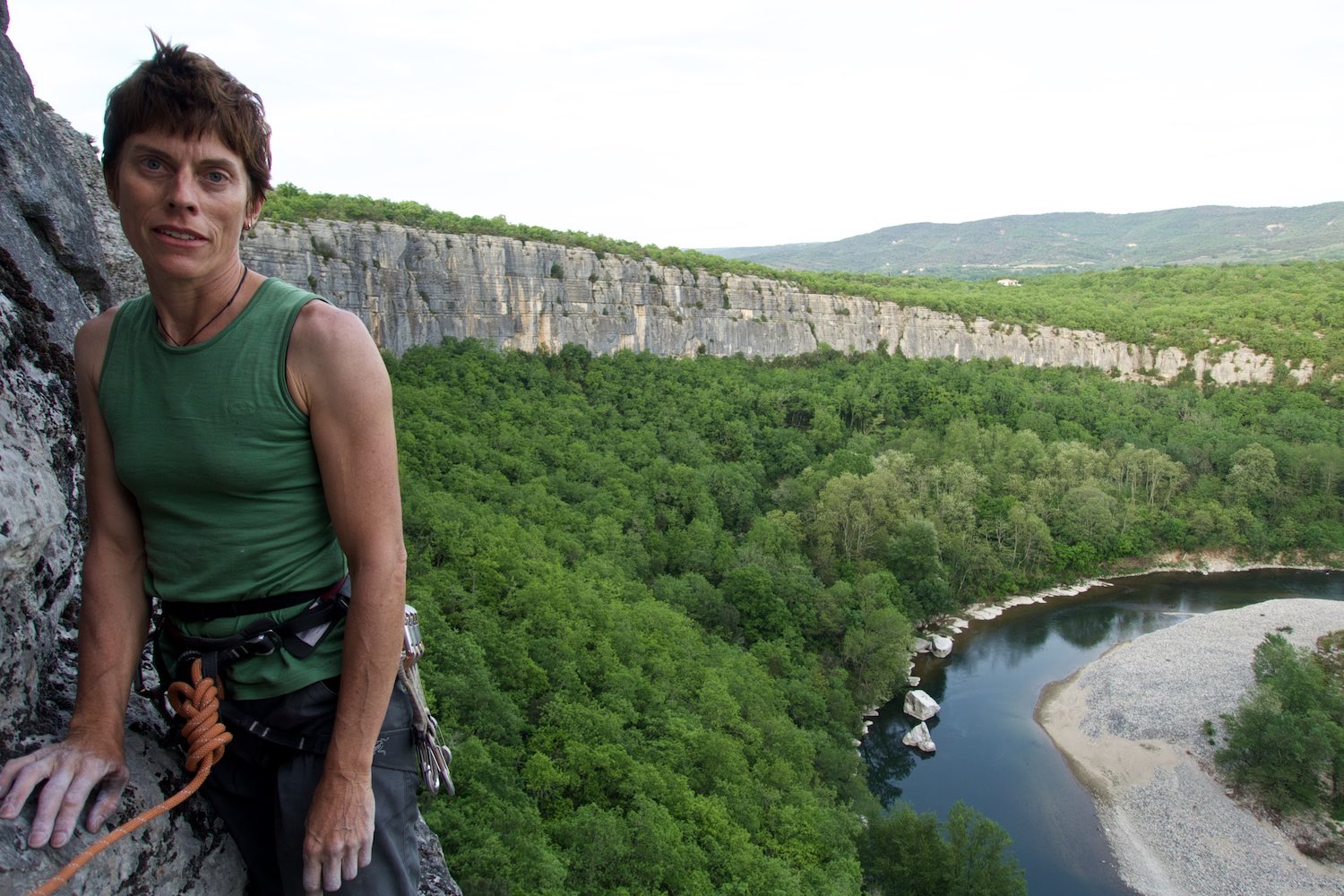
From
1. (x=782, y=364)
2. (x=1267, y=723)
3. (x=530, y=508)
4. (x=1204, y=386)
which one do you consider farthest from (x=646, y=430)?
(x=1204, y=386)

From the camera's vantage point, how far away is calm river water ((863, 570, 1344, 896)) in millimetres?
18609

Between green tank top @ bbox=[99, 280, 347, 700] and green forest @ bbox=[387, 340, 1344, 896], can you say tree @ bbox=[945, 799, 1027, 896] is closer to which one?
green forest @ bbox=[387, 340, 1344, 896]

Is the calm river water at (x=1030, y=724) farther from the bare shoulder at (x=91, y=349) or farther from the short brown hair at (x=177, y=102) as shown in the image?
the short brown hair at (x=177, y=102)

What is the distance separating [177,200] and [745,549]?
26.6 m

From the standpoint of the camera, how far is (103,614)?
2.01 metres

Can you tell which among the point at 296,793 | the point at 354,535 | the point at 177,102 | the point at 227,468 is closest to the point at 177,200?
the point at 177,102

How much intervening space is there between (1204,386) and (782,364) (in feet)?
103

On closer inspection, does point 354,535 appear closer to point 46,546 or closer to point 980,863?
point 46,546

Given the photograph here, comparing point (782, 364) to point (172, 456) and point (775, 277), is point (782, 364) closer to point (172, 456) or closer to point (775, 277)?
point (775, 277)

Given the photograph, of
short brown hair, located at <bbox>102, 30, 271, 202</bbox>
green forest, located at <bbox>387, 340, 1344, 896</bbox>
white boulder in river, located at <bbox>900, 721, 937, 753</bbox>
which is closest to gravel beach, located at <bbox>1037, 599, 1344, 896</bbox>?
white boulder in river, located at <bbox>900, 721, 937, 753</bbox>

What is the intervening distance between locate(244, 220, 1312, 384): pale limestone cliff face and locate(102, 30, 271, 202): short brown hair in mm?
26224

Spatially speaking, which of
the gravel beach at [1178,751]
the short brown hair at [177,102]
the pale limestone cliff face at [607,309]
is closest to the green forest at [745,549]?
the pale limestone cliff face at [607,309]

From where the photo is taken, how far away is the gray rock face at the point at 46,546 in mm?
1920

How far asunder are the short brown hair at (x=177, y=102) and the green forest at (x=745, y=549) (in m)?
9.41
